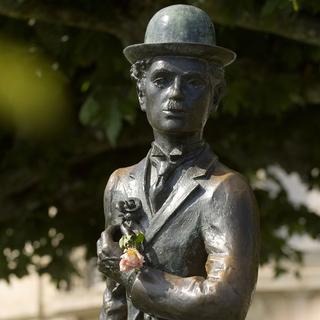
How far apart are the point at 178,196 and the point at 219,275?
387 mm

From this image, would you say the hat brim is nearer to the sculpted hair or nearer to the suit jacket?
the sculpted hair

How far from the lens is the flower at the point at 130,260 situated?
5.19 metres

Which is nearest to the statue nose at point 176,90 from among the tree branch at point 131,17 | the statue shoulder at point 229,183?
the statue shoulder at point 229,183

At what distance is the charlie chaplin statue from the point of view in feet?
17.0

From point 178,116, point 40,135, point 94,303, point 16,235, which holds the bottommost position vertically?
point 94,303

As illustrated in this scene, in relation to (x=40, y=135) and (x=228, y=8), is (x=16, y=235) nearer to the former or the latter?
(x=40, y=135)

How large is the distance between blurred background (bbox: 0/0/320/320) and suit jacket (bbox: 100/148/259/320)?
3.22m

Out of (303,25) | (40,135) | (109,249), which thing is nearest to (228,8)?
(303,25)

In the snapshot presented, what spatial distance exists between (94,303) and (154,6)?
13.2m

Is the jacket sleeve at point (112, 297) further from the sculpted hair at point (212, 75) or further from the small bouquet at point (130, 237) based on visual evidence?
the sculpted hair at point (212, 75)

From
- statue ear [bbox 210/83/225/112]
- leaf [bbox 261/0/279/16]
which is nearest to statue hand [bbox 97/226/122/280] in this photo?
statue ear [bbox 210/83/225/112]

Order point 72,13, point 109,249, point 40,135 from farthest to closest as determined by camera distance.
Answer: point 40,135, point 72,13, point 109,249

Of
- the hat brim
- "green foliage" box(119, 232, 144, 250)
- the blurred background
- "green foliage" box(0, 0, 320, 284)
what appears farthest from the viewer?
"green foliage" box(0, 0, 320, 284)

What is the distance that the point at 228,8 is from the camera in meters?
9.21
